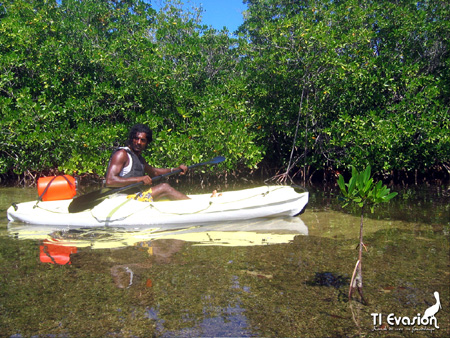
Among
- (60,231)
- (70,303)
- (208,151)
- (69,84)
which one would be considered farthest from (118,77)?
(70,303)

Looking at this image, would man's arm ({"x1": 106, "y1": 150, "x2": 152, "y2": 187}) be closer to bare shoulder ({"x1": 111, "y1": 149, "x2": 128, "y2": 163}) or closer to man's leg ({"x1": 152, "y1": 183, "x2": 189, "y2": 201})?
bare shoulder ({"x1": 111, "y1": 149, "x2": 128, "y2": 163})

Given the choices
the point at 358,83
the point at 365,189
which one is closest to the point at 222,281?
the point at 365,189

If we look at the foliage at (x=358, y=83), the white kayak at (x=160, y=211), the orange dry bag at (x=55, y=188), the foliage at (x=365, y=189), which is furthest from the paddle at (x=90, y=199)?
the foliage at (x=358, y=83)

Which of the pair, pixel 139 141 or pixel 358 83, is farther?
pixel 358 83

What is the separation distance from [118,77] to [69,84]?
4.02 ft

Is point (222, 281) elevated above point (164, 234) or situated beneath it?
situated beneath

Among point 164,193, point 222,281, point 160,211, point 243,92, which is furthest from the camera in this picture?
point 243,92

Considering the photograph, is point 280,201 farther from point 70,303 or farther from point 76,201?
point 70,303

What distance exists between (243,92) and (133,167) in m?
4.81

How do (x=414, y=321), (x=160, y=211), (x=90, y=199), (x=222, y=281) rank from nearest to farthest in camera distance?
1. (x=414, y=321)
2. (x=222, y=281)
3. (x=160, y=211)
4. (x=90, y=199)

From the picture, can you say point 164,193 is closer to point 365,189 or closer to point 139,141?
point 139,141

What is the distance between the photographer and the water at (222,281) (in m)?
2.64

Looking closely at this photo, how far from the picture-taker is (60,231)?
17.0 ft

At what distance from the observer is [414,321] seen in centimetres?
269
